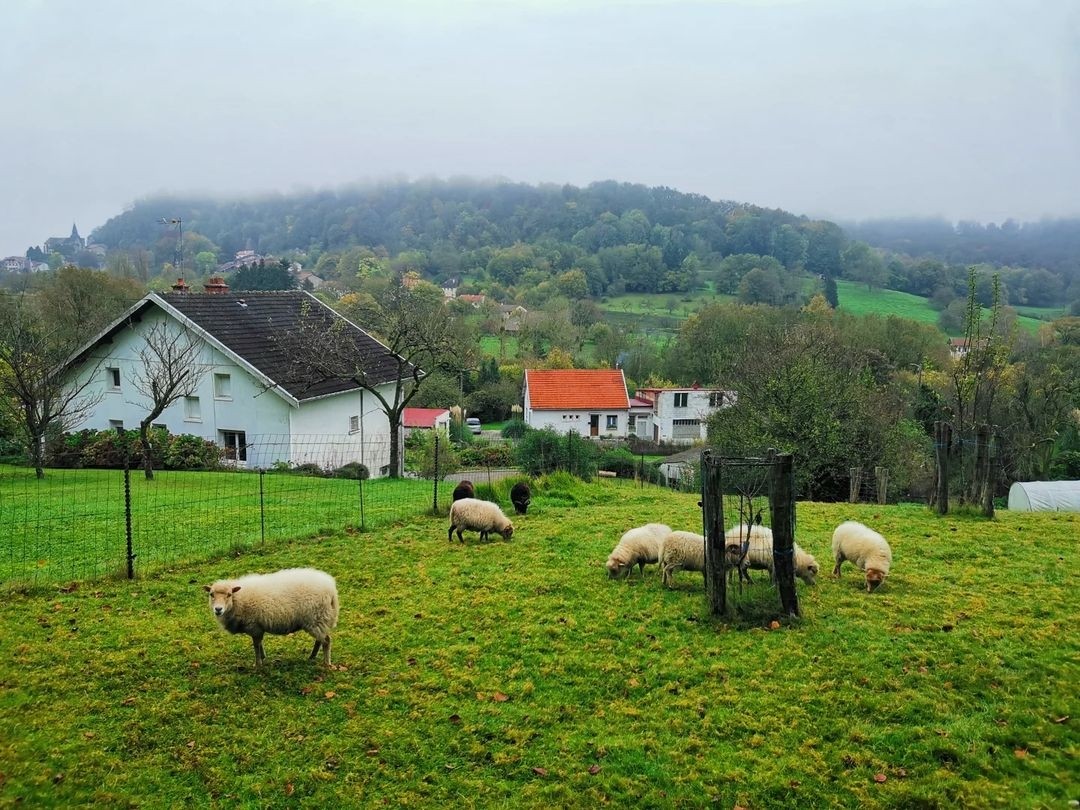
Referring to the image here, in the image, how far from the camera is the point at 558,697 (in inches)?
280

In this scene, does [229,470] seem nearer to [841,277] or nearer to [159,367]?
[159,367]

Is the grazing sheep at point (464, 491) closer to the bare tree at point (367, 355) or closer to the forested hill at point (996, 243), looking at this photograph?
the bare tree at point (367, 355)

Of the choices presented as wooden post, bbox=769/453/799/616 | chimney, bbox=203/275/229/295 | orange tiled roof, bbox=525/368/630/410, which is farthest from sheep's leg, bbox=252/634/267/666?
orange tiled roof, bbox=525/368/630/410

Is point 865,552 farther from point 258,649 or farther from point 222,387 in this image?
point 222,387

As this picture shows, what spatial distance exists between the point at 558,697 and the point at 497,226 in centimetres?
15340

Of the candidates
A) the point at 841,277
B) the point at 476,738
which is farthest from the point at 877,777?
the point at 841,277

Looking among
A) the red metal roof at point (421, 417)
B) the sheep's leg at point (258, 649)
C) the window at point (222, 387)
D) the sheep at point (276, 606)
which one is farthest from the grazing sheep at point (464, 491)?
the red metal roof at point (421, 417)

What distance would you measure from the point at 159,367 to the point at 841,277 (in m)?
118

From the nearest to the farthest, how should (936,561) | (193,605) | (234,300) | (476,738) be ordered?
(476,738) → (193,605) → (936,561) → (234,300)

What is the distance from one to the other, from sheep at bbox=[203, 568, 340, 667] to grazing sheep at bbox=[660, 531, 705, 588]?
4812 mm

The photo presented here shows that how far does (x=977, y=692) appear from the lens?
6797mm

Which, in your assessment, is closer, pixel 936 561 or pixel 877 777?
pixel 877 777

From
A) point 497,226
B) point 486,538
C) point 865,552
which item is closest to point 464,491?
point 486,538

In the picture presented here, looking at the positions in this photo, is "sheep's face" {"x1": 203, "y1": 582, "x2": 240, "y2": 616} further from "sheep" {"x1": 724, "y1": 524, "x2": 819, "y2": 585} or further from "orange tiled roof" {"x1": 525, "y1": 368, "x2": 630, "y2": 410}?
"orange tiled roof" {"x1": 525, "y1": 368, "x2": 630, "y2": 410}
